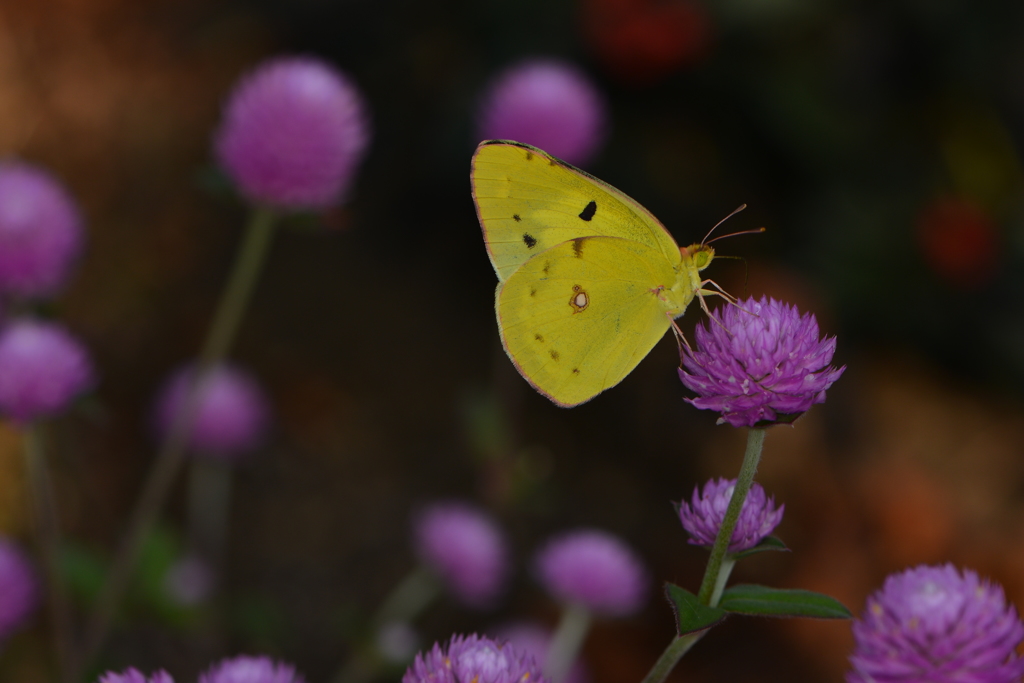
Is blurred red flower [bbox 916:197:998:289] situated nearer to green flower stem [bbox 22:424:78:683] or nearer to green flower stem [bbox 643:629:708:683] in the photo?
green flower stem [bbox 643:629:708:683]

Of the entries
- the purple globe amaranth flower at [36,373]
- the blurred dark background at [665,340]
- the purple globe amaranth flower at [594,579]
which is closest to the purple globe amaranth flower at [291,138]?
the purple globe amaranth flower at [36,373]

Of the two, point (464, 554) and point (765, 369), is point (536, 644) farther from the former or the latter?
point (765, 369)

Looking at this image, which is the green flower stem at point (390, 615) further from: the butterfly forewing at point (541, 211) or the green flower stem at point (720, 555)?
the green flower stem at point (720, 555)

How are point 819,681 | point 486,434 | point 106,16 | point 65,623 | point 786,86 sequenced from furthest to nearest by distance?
point 106,16 → point 786,86 → point 819,681 → point 486,434 → point 65,623

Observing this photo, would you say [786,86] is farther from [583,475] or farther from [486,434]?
[486,434]

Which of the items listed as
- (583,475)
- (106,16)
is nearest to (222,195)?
(583,475)

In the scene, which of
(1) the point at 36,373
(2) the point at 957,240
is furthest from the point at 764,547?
(2) the point at 957,240

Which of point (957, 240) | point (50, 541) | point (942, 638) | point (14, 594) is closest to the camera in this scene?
point (942, 638)
